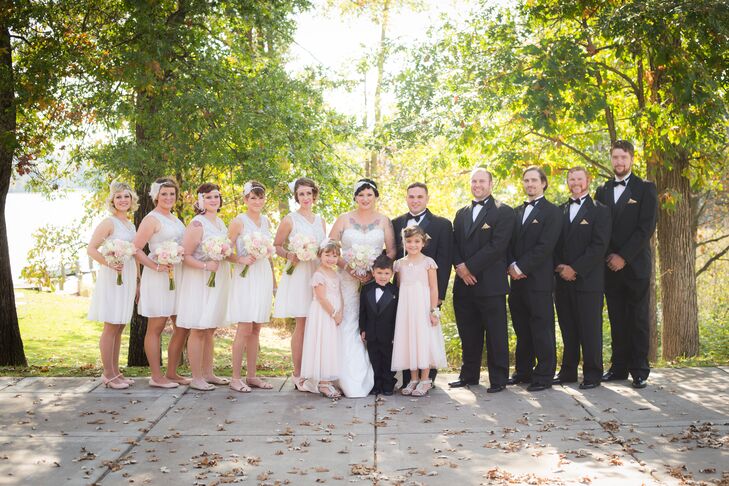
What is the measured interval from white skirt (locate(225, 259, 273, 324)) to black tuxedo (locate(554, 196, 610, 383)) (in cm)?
306

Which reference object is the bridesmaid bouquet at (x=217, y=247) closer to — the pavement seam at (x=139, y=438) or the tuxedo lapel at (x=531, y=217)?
the pavement seam at (x=139, y=438)

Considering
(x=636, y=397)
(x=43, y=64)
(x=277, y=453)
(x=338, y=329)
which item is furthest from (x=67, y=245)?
(x=636, y=397)

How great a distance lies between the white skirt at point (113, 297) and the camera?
298 inches

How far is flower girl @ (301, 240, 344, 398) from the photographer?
7.39 m

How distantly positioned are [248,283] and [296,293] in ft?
1.62

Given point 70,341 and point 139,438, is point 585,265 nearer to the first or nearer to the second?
point 139,438

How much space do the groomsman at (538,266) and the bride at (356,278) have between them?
51.6 inches

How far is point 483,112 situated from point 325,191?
254 cm

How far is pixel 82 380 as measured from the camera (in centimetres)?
812

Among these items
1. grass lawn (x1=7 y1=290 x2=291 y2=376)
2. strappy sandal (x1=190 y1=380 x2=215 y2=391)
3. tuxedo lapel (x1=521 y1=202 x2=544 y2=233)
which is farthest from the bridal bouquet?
grass lawn (x1=7 y1=290 x2=291 y2=376)

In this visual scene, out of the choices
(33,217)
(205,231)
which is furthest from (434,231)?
(33,217)

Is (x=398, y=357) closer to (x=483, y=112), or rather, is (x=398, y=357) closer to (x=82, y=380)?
(x=82, y=380)

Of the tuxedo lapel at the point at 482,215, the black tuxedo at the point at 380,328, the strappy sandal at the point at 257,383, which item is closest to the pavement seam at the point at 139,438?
the strappy sandal at the point at 257,383

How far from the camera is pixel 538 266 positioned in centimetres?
751
